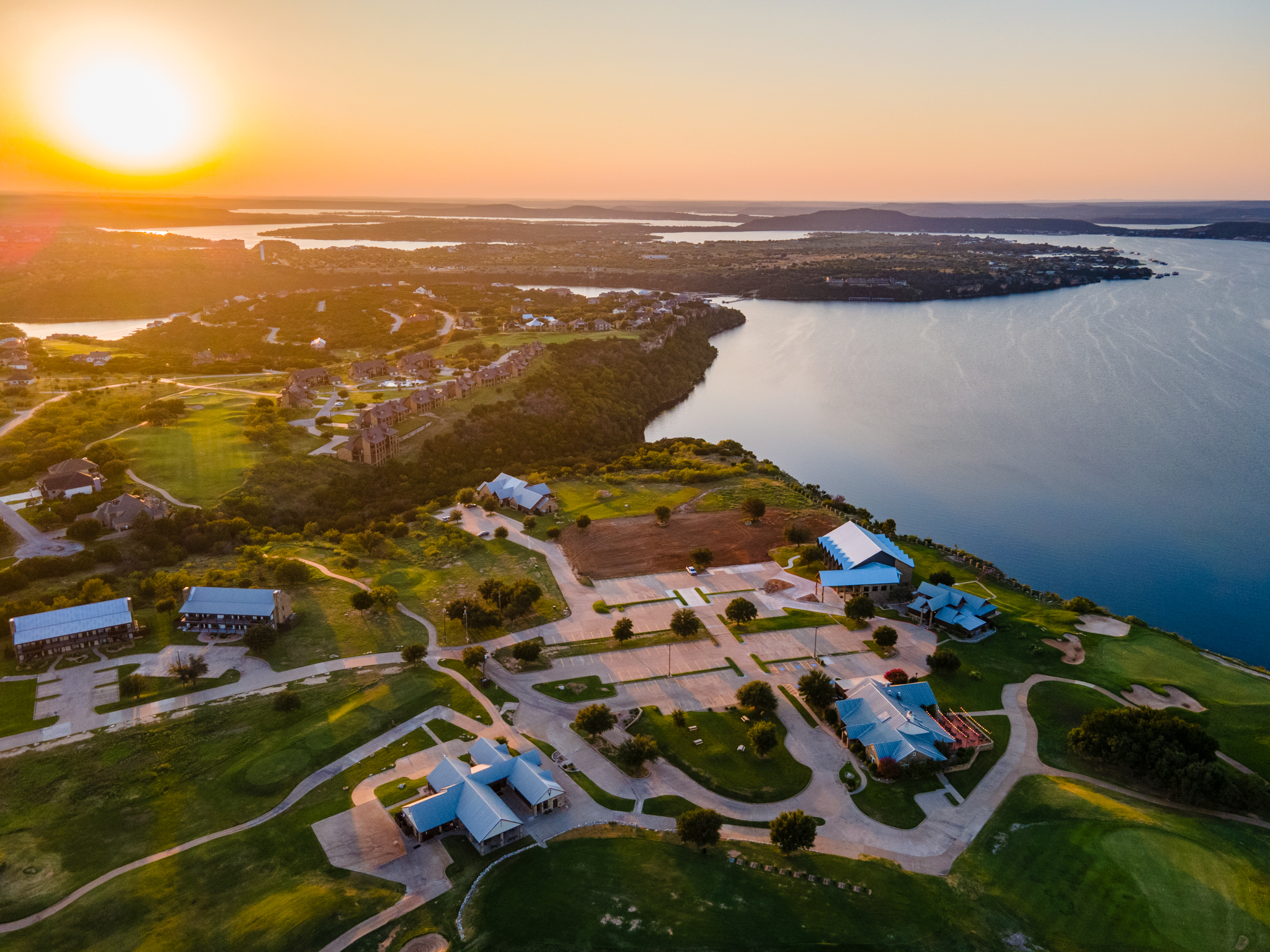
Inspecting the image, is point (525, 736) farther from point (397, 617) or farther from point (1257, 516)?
point (1257, 516)

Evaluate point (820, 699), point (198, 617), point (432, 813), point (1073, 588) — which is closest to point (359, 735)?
point (432, 813)

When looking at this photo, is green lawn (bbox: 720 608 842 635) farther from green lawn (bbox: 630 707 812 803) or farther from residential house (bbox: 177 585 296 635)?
residential house (bbox: 177 585 296 635)

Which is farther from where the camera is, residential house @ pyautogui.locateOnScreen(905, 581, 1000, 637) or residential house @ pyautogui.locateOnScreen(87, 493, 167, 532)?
residential house @ pyautogui.locateOnScreen(87, 493, 167, 532)

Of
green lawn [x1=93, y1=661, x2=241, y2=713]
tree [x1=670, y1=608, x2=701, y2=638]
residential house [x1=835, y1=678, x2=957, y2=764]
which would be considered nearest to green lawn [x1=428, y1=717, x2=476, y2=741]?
green lawn [x1=93, y1=661, x2=241, y2=713]

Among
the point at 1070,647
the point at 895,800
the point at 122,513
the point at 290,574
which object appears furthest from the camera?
the point at 122,513

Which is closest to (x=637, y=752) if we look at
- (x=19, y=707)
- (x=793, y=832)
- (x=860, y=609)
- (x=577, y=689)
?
(x=577, y=689)

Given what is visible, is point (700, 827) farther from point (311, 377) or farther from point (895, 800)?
point (311, 377)
